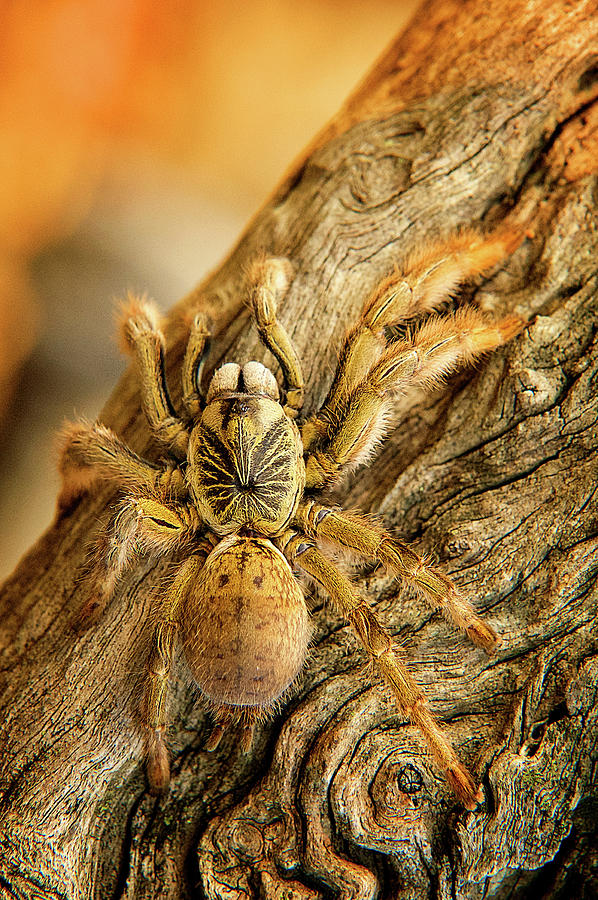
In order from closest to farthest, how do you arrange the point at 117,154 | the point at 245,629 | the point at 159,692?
the point at 245,629
the point at 159,692
the point at 117,154

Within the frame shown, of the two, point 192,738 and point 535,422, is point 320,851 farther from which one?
point 535,422

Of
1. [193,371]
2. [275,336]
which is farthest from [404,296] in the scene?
[193,371]

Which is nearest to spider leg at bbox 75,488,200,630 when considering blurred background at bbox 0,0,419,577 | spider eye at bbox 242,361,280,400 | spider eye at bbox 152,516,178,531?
spider eye at bbox 152,516,178,531

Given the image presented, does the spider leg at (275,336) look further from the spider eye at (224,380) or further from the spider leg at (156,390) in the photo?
the spider leg at (156,390)

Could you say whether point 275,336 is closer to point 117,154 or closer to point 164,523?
point 164,523

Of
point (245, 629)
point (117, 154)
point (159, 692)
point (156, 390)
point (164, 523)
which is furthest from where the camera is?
point (117, 154)

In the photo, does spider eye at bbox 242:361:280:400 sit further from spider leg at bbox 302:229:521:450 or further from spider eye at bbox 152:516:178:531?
spider eye at bbox 152:516:178:531

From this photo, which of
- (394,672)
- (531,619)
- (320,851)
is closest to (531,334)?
(531,619)
